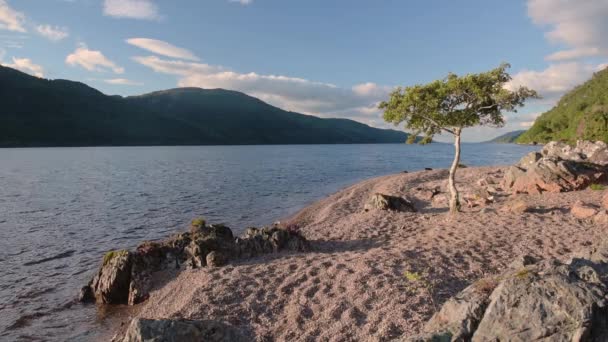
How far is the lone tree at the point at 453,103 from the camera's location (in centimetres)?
2059

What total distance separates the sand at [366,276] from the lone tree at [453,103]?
5329 millimetres

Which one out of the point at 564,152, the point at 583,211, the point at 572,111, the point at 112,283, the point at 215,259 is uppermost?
the point at 572,111

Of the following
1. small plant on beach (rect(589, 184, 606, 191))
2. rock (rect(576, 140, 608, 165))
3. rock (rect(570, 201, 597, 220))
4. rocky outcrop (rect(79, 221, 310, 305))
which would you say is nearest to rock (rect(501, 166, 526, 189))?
small plant on beach (rect(589, 184, 606, 191))

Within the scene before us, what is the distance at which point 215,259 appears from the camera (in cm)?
1644

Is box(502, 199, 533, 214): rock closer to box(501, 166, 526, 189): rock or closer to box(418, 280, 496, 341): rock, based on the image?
box(501, 166, 526, 189): rock

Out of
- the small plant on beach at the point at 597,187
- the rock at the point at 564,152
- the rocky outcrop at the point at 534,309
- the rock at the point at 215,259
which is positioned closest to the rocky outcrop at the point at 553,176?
the small plant on beach at the point at 597,187

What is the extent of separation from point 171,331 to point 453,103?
65.8ft

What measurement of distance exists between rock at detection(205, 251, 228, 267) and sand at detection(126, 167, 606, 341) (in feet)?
1.92

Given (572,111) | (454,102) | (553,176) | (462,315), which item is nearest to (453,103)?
(454,102)

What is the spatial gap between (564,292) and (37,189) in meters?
60.6

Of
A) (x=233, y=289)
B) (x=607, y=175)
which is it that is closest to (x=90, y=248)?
(x=233, y=289)

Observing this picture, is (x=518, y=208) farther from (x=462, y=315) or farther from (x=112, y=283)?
(x=112, y=283)

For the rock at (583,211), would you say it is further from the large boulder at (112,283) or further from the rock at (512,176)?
the large boulder at (112,283)

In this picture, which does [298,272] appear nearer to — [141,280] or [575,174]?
[141,280]
